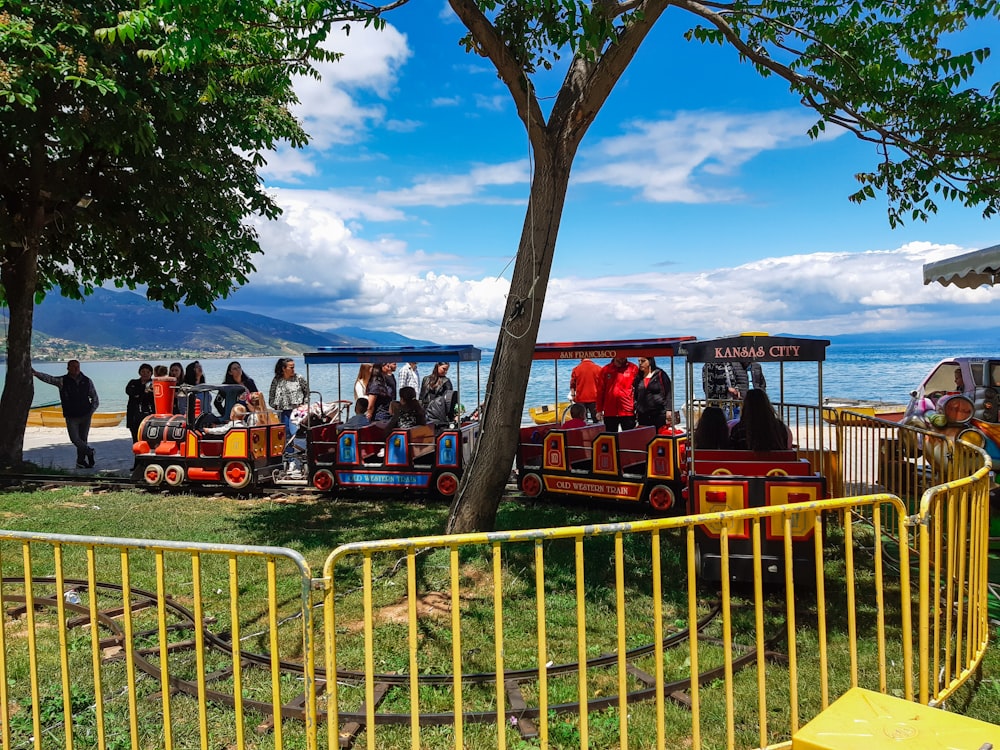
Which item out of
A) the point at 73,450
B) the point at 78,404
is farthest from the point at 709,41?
the point at 73,450

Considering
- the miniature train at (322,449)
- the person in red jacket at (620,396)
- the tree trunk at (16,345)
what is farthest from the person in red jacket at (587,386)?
the tree trunk at (16,345)

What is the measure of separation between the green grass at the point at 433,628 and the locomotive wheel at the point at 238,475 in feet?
6.17

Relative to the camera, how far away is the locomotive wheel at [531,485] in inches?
413

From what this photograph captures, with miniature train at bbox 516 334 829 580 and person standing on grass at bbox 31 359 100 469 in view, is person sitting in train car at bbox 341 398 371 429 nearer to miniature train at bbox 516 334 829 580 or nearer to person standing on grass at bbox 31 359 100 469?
miniature train at bbox 516 334 829 580

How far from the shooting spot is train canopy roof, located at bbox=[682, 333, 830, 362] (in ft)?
22.1

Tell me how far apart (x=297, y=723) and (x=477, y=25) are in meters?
6.30

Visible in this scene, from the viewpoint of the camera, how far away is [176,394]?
Answer: 497 inches

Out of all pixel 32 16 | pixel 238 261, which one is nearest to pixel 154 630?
pixel 32 16

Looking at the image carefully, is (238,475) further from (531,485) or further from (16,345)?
(16,345)

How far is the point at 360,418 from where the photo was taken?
38.3 feet

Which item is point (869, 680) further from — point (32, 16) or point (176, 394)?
point (32, 16)

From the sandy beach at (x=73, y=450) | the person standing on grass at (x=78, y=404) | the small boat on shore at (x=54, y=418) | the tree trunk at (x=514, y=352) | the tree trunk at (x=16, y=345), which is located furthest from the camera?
the small boat on shore at (x=54, y=418)

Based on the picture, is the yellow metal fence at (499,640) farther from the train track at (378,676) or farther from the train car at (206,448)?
the train car at (206,448)

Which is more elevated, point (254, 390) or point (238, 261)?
point (238, 261)
